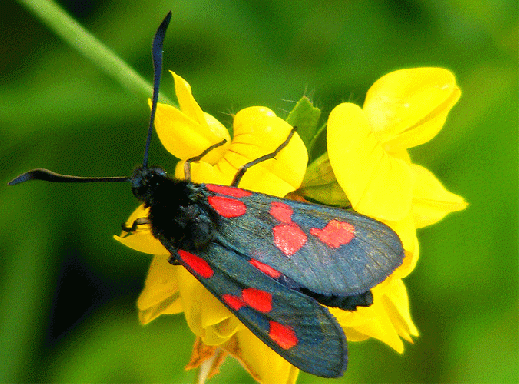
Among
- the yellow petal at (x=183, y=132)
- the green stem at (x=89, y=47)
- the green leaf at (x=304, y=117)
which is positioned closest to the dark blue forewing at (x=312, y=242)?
the yellow petal at (x=183, y=132)

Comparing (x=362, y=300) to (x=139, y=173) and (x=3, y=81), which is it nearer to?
(x=139, y=173)

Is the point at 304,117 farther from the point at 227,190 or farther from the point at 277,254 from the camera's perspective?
the point at 277,254

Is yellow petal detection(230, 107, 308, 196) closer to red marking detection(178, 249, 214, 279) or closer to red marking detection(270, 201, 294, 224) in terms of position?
red marking detection(270, 201, 294, 224)

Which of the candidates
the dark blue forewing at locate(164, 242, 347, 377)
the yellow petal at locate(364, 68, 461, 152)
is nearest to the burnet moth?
the dark blue forewing at locate(164, 242, 347, 377)

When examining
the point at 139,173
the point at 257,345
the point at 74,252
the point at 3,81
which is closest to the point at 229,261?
the point at 257,345

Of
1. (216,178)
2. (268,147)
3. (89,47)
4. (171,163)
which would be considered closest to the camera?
(268,147)

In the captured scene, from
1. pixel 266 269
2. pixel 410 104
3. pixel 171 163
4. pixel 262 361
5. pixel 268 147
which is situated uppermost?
pixel 410 104

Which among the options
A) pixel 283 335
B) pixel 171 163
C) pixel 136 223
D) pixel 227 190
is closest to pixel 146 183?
pixel 136 223
